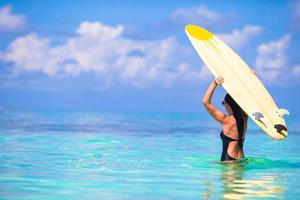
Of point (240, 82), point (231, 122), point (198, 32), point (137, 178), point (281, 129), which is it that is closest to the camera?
point (137, 178)

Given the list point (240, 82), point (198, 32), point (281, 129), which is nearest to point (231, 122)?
point (240, 82)

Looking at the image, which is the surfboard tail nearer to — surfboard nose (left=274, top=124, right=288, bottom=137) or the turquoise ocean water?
surfboard nose (left=274, top=124, right=288, bottom=137)

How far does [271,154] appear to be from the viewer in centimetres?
1507

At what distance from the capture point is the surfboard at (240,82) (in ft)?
30.6

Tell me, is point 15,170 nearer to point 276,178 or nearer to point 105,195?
point 105,195

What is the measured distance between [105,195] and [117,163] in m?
3.75

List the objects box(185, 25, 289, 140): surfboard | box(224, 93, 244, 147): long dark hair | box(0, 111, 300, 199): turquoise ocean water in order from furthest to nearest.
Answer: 1. box(224, 93, 244, 147): long dark hair
2. box(185, 25, 289, 140): surfboard
3. box(0, 111, 300, 199): turquoise ocean water

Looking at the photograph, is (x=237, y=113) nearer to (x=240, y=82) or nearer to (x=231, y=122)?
(x=231, y=122)

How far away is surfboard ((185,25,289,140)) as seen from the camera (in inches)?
367

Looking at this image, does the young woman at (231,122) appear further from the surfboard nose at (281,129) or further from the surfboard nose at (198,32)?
the surfboard nose at (198,32)

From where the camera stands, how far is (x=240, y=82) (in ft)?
31.5

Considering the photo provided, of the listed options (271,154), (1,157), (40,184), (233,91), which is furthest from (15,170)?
(271,154)

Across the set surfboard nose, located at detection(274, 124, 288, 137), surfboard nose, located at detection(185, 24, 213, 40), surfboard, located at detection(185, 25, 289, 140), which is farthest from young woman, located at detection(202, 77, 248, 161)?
surfboard nose, located at detection(185, 24, 213, 40)

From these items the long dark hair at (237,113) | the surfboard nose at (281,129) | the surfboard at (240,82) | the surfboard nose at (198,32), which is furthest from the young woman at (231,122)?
the surfboard nose at (198,32)
